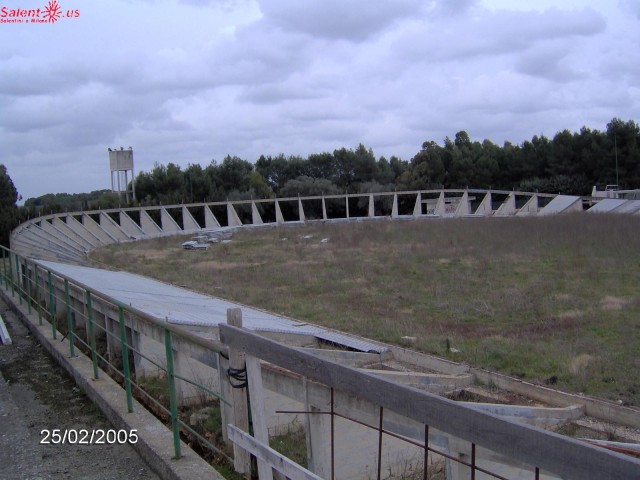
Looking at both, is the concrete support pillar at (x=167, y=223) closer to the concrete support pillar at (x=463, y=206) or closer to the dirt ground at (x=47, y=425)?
the concrete support pillar at (x=463, y=206)

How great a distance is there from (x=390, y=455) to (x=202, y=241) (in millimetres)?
27160

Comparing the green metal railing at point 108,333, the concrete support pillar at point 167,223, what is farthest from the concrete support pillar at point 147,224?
the green metal railing at point 108,333

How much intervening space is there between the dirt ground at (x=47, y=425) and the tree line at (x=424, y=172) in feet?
121

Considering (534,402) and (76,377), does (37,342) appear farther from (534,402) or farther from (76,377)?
(534,402)

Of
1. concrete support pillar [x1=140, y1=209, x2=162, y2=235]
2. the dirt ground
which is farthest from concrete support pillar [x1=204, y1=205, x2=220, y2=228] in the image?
the dirt ground

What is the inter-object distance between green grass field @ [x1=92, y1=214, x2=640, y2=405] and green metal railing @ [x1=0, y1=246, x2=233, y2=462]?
4.32m

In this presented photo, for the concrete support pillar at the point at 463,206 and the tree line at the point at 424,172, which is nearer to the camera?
the concrete support pillar at the point at 463,206

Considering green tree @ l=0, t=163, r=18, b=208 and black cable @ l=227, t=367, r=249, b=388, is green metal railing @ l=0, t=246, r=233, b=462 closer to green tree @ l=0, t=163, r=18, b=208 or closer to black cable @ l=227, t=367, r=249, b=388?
black cable @ l=227, t=367, r=249, b=388

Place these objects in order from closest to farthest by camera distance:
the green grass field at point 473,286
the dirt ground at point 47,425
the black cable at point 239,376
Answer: the black cable at point 239,376 → the dirt ground at point 47,425 → the green grass field at point 473,286

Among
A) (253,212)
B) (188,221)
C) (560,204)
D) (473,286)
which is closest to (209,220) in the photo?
(188,221)

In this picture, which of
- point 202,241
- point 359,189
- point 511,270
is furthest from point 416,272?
point 359,189

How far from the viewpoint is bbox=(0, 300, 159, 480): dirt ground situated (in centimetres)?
432

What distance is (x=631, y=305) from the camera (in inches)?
471

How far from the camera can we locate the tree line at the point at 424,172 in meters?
52.4
